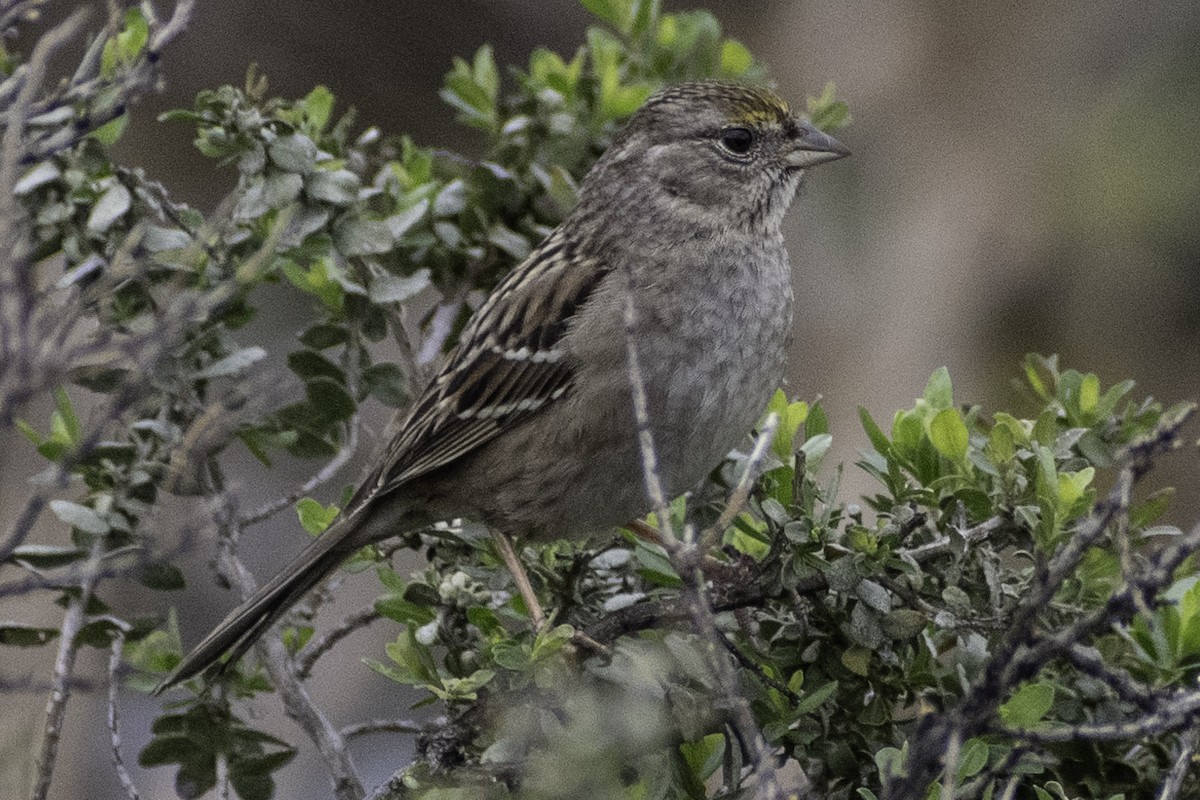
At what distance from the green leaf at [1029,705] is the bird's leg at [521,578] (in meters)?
0.80

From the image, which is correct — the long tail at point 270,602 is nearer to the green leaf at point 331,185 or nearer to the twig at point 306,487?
the twig at point 306,487

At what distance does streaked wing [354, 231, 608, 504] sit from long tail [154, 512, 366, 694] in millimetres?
112

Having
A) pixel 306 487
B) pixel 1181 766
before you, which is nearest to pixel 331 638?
pixel 306 487

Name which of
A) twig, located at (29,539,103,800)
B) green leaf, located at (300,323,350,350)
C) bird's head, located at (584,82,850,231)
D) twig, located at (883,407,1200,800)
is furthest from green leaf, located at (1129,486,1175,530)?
twig, located at (29,539,103,800)

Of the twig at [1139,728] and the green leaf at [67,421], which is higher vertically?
the green leaf at [67,421]

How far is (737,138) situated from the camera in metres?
3.71

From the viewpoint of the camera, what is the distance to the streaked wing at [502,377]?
3.41 m

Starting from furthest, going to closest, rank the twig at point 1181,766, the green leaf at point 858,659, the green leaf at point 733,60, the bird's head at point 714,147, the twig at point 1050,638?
1. the green leaf at point 733,60
2. the bird's head at point 714,147
3. the green leaf at point 858,659
4. the twig at point 1181,766
5. the twig at point 1050,638

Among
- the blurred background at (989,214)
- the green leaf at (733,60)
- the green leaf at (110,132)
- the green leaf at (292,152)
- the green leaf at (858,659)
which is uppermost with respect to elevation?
the blurred background at (989,214)

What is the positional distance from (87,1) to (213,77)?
0.64m

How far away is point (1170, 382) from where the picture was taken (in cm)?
635

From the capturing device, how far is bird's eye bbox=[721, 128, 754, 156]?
146 inches

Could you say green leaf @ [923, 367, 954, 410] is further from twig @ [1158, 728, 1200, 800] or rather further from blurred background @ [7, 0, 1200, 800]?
blurred background @ [7, 0, 1200, 800]

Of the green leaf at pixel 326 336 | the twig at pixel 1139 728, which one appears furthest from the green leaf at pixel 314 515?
the twig at pixel 1139 728
